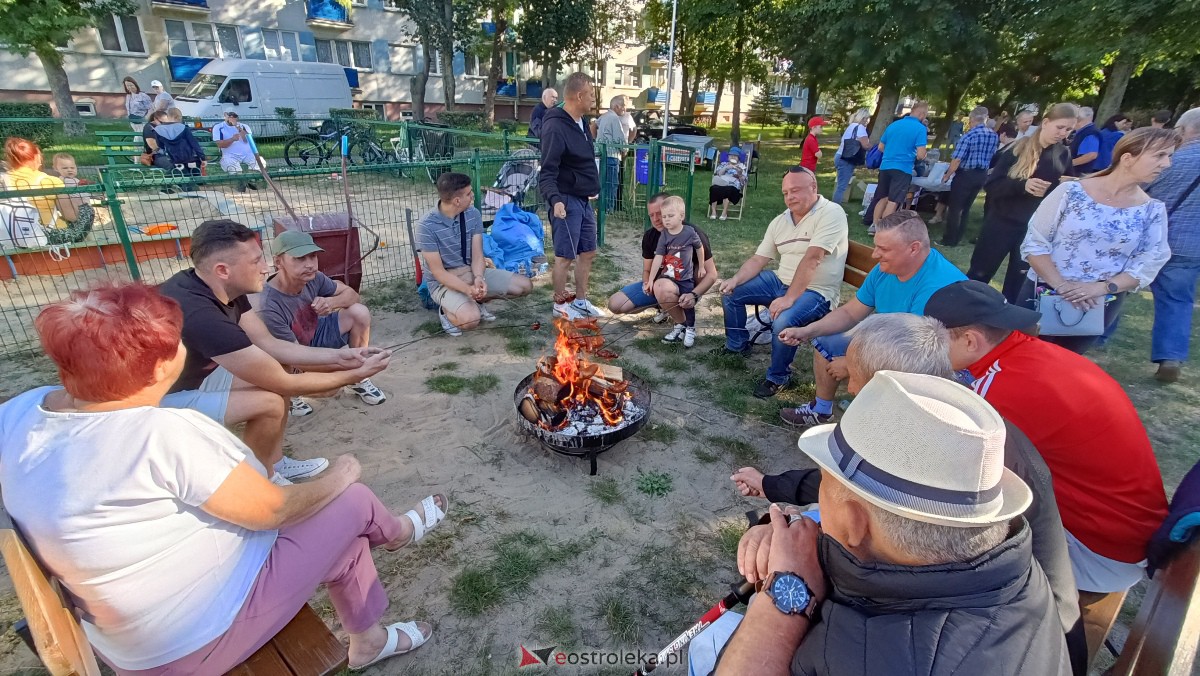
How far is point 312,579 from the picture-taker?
2.08 metres

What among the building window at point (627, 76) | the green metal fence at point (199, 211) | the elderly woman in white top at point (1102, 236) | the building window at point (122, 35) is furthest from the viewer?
the building window at point (627, 76)

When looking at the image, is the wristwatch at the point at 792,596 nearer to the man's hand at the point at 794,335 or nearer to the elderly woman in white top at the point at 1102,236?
the man's hand at the point at 794,335

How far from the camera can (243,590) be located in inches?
74.7

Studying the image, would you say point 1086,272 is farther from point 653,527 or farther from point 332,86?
point 332,86

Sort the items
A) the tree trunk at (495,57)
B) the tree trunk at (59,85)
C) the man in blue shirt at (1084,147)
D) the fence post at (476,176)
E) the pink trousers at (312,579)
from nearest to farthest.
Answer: the pink trousers at (312,579), the fence post at (476,176), the man in blue shirt at (1084,147), the tree trunk at (59,85), the tree trunk at (495,57)

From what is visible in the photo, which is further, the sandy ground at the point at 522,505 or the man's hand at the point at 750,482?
the sandy ground at the point at 522,505

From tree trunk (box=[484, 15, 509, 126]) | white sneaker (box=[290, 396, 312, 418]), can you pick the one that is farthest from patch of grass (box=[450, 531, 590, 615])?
tree trunk (box=[484, 15, 509, 126])

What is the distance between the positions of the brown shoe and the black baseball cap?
12.8ft

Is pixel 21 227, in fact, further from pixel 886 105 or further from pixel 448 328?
pixel 886 105

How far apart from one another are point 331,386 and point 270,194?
8.96m

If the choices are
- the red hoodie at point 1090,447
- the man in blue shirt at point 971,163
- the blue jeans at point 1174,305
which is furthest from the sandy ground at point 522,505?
the man in blue shirt at point 971,163

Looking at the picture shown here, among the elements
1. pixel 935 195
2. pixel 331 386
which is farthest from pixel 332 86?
pixel 331 386

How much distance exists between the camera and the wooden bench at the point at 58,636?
1503mm

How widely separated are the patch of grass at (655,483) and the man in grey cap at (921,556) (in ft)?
6.77
